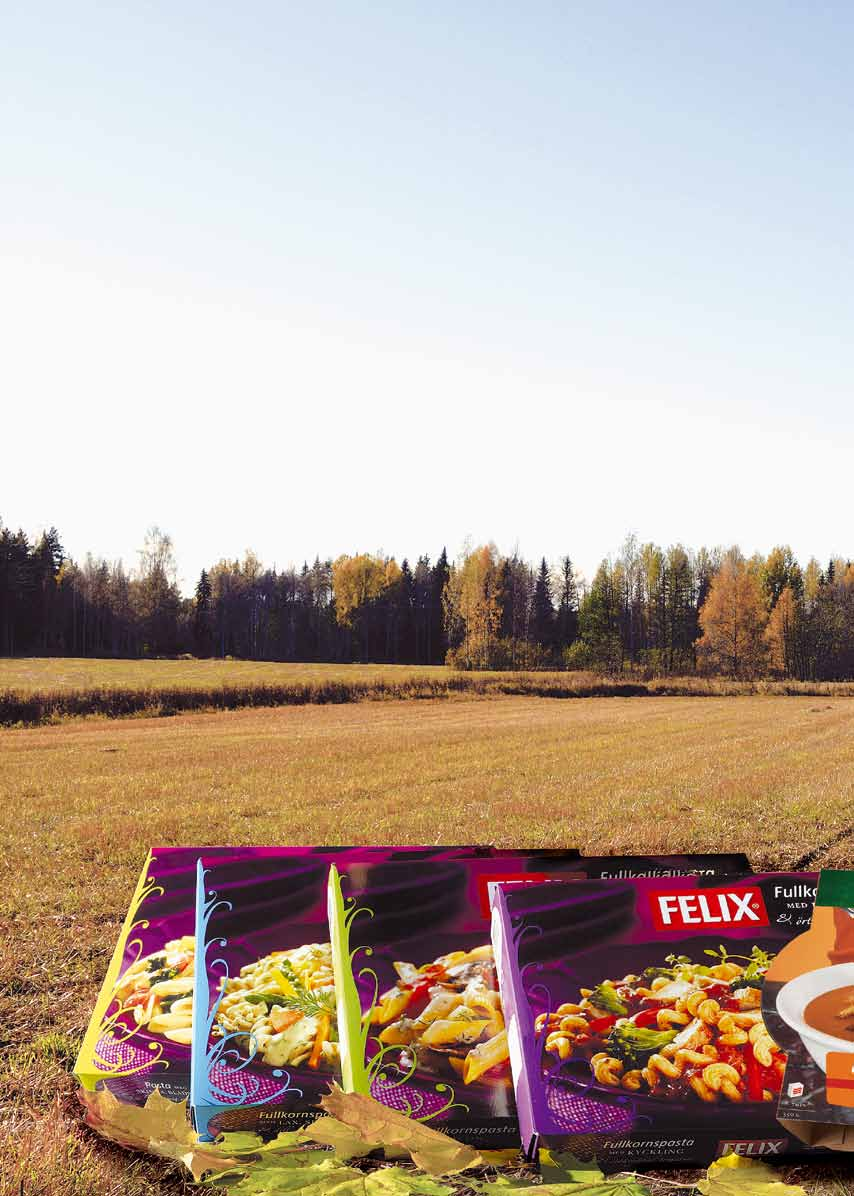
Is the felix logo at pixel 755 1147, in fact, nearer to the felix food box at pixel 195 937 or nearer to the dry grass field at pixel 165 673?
the felix food box at pixel 195 937

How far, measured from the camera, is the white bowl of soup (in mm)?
2682

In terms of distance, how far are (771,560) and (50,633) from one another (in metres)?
63.4

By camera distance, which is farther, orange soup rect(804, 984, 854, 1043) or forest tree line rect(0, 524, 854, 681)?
forest tree line rect(0, 524, 854, 681)

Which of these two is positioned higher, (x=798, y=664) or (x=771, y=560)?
(x=771, y=560)

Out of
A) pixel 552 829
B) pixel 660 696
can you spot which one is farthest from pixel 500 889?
pixel 660 696

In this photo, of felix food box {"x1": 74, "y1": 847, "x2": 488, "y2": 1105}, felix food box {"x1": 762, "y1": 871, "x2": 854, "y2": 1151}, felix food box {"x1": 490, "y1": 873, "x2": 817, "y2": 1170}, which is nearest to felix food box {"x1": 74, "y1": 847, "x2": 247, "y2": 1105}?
felix food box {"x1": 74, "y1": 847, "x2": 488, "y2": 1105}

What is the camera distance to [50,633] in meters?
80.5

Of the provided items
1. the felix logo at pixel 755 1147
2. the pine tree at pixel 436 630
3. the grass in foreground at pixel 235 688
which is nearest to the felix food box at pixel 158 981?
the felix logo at pixel 755 1147

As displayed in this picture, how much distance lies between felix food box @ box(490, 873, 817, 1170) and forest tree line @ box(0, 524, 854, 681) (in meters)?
53.1

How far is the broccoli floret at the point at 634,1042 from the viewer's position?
271cm

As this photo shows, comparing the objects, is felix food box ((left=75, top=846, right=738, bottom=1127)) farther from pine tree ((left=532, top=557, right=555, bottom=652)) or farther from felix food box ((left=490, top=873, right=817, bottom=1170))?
pine tree ((left=532, top=557, right=555, bottom=652))

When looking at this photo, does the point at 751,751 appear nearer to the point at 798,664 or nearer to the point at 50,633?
the point at 798,664

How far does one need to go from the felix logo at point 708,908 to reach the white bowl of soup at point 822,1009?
9.7 inches

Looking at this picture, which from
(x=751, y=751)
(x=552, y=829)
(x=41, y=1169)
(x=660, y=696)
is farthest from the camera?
(x=660, y=696)
